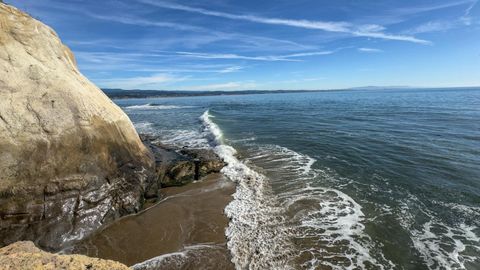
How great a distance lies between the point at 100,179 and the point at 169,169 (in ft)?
12.8

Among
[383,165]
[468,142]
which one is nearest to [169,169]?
[383,165]

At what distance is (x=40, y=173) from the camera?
7.27 meters

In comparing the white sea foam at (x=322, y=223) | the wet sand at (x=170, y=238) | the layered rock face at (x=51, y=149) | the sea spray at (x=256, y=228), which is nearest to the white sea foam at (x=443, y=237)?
the white sea foam at (x=322, y=223)

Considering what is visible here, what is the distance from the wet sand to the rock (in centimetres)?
351

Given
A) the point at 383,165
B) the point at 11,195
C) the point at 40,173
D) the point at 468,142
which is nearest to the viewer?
the point at 11,195

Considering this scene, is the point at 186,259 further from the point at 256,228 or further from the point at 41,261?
the point at 41,261

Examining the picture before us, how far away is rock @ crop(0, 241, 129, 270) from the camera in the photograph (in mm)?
3098

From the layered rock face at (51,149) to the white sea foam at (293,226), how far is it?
406 cm

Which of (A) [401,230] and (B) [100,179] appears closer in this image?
(A) [401,230]

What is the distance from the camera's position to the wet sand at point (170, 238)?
265 inches

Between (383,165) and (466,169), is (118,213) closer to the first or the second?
(383,165)

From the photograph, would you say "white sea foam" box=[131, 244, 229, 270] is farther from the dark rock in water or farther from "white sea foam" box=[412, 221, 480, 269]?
"white sea foam" box=[412, 221, 480, 269]

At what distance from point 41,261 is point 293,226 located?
660 centimetres

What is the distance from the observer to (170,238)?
25.3 feet
